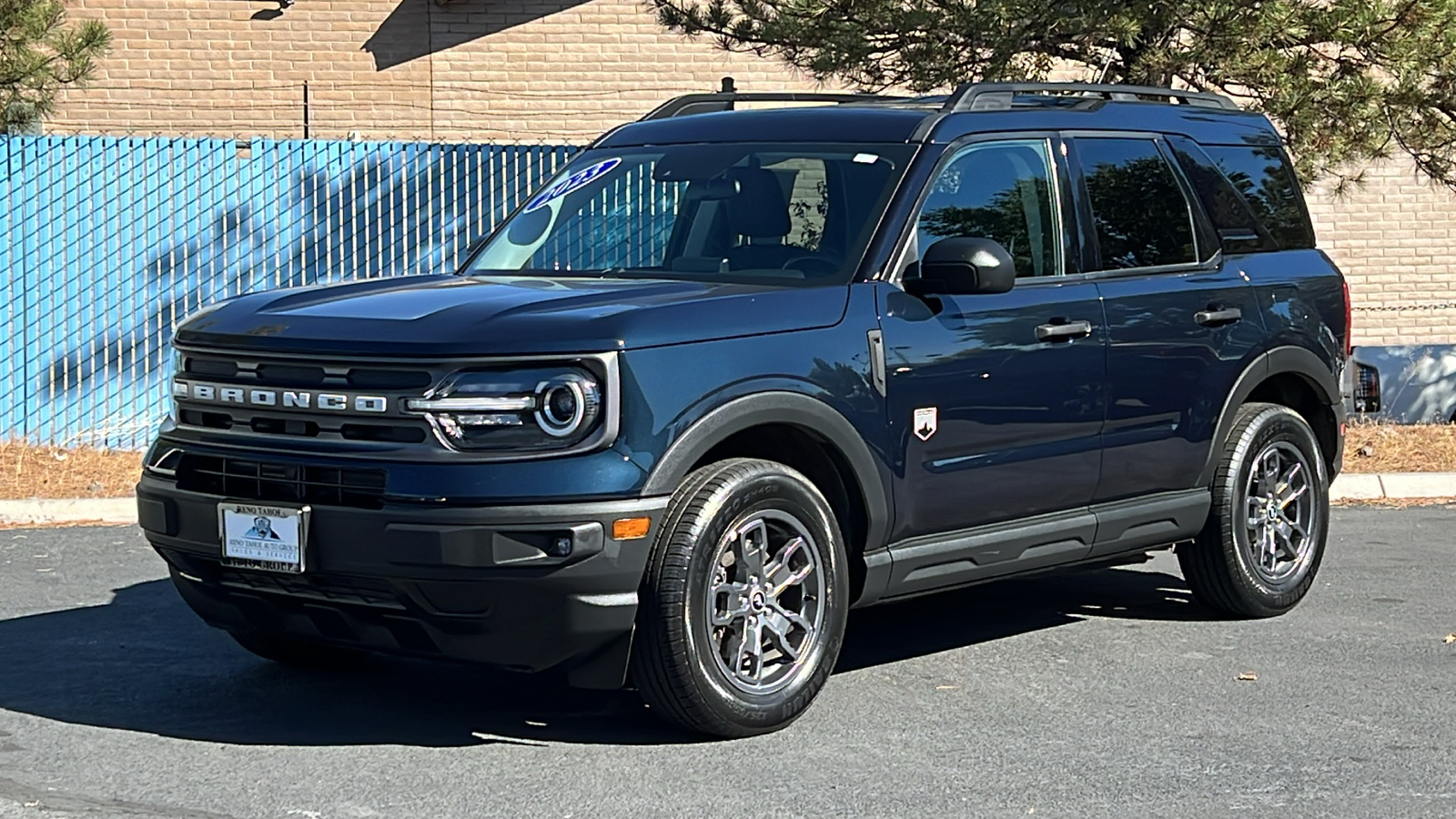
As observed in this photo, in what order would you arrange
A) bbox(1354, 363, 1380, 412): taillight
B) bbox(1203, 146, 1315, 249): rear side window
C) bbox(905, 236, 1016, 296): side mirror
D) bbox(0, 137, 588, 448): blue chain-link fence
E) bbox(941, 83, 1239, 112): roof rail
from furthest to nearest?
bbox(0, 137, 588, 448): blue chain-link fence → bbox(1354, 363, 1380, 412): taillight → bbox(1203, 146, 1315, 249): rear side window → bbox(941, 83, 1239, 112): roof rail → bbox(905, 236, 1016, 296): side mirror

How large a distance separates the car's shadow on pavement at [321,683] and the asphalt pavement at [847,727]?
0.02 metres

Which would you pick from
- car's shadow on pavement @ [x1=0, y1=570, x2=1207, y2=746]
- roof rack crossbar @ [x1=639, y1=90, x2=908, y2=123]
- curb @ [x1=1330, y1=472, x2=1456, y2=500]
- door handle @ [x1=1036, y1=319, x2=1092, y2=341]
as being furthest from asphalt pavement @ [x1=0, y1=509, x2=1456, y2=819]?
curb @ [x1=1330, y1=472, x2=1456, y2=500]

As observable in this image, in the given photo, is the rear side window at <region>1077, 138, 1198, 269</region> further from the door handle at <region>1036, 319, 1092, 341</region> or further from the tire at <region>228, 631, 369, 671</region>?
the tire at <region>228, 631, 369, 671</region>

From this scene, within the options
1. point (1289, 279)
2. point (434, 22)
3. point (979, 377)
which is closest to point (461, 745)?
point (979, 377)

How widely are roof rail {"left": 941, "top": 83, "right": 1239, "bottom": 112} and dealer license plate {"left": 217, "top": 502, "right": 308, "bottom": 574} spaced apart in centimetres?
283

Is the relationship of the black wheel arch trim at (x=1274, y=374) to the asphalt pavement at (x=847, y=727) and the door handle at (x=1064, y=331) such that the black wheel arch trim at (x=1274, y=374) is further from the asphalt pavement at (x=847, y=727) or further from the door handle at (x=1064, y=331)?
the door handle at (x=1064, y=331)

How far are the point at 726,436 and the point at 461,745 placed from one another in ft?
4.05

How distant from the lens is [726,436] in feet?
18.9

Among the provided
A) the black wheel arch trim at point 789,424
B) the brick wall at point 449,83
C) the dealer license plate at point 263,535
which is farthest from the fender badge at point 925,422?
the brick wall at point 449,83

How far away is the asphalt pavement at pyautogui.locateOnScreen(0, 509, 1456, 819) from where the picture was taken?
17.2 feet

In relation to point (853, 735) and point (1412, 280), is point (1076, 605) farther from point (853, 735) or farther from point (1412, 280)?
point (1412, 280)

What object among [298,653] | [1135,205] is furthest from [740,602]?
[1135,205]

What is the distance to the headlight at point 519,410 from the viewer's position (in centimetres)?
541

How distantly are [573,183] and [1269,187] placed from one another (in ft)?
10.0
